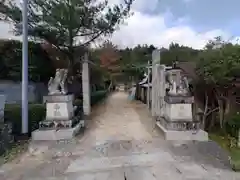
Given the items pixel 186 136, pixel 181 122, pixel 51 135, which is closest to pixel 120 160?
pixel 186 136

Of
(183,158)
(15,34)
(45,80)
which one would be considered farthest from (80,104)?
(183,158)

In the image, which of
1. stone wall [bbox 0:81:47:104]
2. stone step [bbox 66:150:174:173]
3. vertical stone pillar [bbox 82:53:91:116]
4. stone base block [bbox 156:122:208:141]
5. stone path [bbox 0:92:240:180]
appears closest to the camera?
stone path [bbox 0:92:240:180]

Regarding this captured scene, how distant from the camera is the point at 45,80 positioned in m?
12.6

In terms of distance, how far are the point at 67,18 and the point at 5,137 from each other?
16.4ft

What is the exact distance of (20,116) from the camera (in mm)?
7316

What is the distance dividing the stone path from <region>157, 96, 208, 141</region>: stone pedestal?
276 mm

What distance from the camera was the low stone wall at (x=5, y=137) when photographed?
6.05 m

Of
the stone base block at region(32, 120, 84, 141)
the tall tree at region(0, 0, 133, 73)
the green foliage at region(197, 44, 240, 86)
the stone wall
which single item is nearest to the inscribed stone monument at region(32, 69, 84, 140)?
the stone base block at region(32, 120, 84, 141)

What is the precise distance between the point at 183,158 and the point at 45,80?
921 centimetres

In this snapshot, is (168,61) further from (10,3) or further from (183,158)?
(183,158)

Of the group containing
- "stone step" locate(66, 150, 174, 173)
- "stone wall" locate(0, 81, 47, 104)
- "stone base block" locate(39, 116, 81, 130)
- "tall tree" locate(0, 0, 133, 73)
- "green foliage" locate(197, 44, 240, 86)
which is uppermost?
"tall tree" locate(0, 0, 133, 73)

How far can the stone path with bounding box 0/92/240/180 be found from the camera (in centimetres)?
416

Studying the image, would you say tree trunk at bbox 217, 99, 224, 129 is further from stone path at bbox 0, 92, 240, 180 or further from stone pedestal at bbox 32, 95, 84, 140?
stone pedestal at bbox 32, 95, 84, 140

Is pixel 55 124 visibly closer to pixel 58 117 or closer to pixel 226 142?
pixel 58 117
